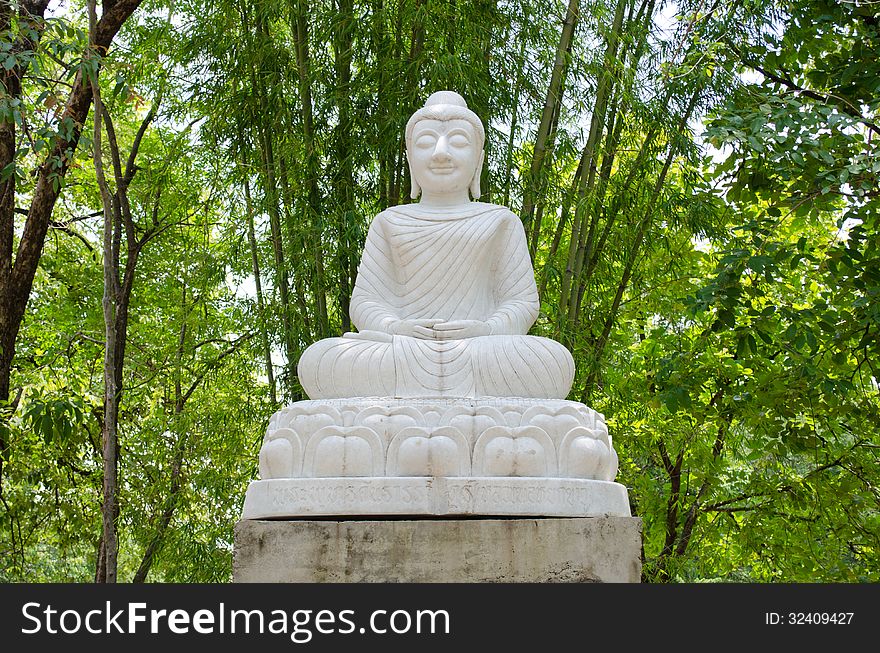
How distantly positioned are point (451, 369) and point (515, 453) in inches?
20.0

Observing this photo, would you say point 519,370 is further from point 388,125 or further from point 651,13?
point 651,13

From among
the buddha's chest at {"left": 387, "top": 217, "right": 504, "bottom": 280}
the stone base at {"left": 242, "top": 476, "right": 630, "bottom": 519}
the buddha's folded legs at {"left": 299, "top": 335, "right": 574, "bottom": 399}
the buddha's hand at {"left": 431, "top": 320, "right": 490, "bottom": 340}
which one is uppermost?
the buddha's chest at {"left": 387, "top": 217, "right": 504, "bottom": 280}

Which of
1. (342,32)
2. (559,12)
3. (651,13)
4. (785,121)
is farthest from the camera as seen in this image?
(651,13)

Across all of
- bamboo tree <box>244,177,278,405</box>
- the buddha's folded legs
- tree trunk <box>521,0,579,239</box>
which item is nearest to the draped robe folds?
the buddha's folded legs

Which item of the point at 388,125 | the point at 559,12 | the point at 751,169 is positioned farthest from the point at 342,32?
the point at 751,169

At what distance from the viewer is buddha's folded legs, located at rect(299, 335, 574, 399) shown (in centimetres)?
429

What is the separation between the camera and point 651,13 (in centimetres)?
657

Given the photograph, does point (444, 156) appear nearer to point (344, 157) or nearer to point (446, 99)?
point (446, 99)

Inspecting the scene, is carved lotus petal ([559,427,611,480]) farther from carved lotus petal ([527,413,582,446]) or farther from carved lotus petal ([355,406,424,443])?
carved lotus petal ([355,406,424,443])

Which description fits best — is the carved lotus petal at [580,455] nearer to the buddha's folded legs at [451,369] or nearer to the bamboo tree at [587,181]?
the buddha's folded legs at [451,369]

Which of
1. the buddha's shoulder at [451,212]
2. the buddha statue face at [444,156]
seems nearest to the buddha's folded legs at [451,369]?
the buddha's shoulder at [451,212]

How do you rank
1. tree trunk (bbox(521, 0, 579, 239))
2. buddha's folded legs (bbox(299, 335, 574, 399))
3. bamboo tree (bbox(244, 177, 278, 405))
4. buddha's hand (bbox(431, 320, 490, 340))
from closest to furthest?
1. buddha's folded legs (bbox(299, 335, 574, 399))
2. buddha's hand (bbox(431, 320, 490, 340))
3. tree trunk (bbox(521, 0, 579, 239))
4. bamboo tree (bbox(244, 177, 278, 405))
